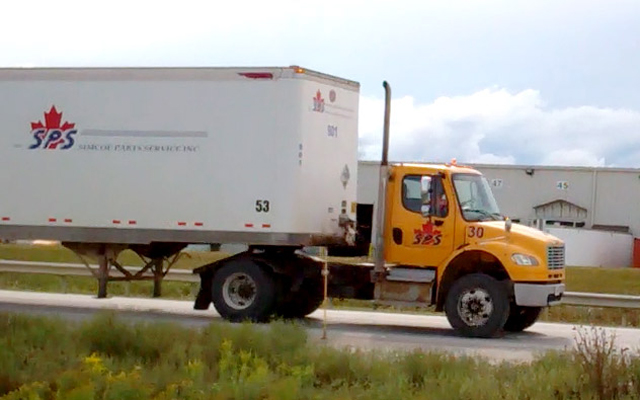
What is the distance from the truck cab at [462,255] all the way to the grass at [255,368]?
4.54 metres

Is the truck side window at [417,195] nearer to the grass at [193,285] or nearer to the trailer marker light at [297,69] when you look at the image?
the trailer marker light at [297,69]

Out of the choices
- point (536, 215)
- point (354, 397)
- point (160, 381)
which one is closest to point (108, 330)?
point (160, 381)

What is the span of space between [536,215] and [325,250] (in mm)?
36639

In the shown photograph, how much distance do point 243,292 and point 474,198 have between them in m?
4.00

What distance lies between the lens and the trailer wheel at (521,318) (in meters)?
19.4

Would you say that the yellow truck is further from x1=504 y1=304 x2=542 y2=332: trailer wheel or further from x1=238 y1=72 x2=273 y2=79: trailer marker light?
x1=238 y1=72 x2=273 y2=79: trailer marker light

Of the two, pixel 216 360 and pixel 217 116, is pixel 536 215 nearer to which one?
pixel 217 116

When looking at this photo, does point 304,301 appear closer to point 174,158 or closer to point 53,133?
point 174,158

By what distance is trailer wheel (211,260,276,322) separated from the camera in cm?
1934

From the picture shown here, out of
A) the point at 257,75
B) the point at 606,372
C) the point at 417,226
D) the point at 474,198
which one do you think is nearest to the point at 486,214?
the point at 474,198

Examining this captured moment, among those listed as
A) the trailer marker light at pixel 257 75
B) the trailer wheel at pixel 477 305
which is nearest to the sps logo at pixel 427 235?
the trailer wheel at pixel 477 305

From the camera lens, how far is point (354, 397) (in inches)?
438

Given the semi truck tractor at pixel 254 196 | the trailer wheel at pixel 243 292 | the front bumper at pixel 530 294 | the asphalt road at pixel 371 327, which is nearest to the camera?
the asphalt road at pixel 371 327

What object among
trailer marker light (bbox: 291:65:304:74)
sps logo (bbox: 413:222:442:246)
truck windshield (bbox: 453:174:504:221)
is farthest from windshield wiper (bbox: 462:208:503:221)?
trailer marker light (bbox: 291:65:304:74)
